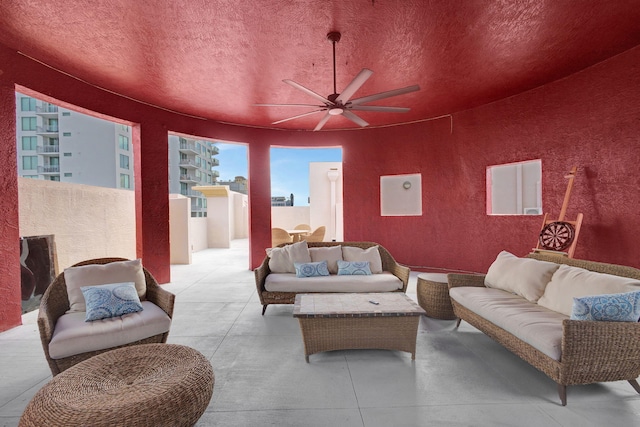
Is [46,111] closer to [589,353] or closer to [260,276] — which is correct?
[260,276]

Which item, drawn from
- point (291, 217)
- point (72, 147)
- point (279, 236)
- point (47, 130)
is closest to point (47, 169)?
point (47, 130)

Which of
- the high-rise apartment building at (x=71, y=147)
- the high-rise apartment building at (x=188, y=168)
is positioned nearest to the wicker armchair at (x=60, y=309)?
the high-rise apartment building at (x=71, y=147)

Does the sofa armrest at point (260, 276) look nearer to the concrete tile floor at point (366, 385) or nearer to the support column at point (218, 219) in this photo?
the concrete tile floor at point (366, 385)

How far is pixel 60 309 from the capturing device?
102 inches

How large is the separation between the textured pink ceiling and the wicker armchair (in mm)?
2362

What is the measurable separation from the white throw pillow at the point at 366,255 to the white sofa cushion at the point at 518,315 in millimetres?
1056

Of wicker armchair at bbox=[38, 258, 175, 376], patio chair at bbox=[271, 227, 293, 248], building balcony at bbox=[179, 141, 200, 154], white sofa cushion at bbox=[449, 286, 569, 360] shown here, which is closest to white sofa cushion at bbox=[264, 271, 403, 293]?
white sofa cushion at bbox=[449, 286, 569, 360]

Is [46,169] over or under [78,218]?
over

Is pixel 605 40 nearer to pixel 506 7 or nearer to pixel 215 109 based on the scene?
pixel 506 7

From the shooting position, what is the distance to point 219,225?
11555 mm

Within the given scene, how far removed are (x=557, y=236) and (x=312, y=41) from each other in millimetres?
3946

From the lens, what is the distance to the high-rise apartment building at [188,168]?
1359 inches

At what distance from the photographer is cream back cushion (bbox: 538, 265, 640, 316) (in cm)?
216

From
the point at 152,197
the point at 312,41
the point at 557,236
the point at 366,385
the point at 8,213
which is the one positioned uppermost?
the point at 312,41
